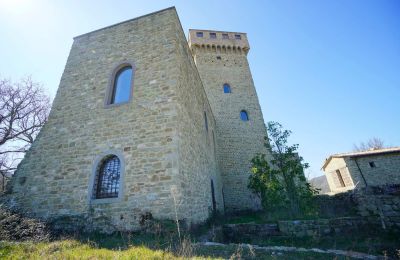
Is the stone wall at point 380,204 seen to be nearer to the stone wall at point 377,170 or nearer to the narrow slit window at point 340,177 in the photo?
the stone wall at point 377,170

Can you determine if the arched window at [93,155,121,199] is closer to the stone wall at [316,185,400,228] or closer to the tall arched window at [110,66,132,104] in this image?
the tall arched window at [110,66,132,104]

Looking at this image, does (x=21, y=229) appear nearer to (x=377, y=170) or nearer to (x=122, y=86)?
(x=122, y=86)

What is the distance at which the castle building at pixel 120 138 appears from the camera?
18.1 feet

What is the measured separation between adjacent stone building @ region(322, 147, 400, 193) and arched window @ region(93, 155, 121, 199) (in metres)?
16.7

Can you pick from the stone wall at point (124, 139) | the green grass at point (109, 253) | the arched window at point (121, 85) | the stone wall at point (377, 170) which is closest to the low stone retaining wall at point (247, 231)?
the stone wall at point (124, 139)

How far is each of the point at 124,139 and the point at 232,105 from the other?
13241 millimetres

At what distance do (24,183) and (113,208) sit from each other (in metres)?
3.74

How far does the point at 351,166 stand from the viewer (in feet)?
52.5

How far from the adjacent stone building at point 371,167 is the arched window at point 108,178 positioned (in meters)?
16.7

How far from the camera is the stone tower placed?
49.4ft

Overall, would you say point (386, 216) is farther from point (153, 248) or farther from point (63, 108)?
point (63, 108)

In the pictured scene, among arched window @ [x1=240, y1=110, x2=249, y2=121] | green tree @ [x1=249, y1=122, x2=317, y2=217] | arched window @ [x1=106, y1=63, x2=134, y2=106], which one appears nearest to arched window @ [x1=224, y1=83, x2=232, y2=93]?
arched window @ [x1=240, y1=110, x2=249, y2=121]

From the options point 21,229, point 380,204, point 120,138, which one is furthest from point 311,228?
point 21,229

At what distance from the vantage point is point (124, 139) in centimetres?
631
